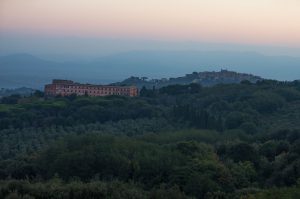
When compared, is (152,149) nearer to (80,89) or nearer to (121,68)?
(80,89)

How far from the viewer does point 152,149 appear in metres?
17.3

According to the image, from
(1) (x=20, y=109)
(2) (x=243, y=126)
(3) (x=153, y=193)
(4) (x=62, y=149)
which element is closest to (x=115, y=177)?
(4) (x=62, y=149)

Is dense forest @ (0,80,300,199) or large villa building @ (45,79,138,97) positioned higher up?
large villa building @ (45,79,138,97)

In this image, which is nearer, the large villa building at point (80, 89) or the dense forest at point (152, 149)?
the dense forest at point (152, 149)

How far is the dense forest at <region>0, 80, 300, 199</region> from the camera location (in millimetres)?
12625

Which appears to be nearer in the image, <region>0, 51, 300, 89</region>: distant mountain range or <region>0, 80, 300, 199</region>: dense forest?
<region>0, 80, 300, 199</region>: dense forest

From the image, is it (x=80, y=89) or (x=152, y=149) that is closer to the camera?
(x=152, y=149)

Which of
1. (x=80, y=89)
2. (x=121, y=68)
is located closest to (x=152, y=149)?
(x=80, y=89)

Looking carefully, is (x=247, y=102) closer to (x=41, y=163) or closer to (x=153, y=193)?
(x=41, y=163)

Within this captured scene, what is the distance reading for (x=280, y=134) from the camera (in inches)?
816

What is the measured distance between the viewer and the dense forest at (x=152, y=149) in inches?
497

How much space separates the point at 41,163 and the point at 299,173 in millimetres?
7325

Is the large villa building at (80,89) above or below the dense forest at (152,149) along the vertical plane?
above

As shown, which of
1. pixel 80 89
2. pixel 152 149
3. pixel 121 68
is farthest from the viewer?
pixel 121 68
